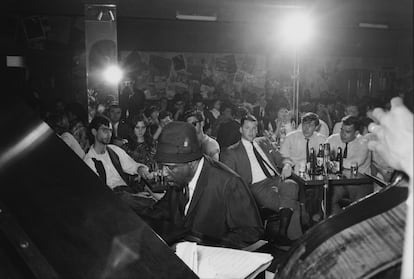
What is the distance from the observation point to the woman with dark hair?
579 cm

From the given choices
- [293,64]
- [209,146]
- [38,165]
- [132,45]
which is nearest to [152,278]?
[38,165]

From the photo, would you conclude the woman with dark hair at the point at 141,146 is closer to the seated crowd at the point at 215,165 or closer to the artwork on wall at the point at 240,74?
the seated crowd at the point at 215,165

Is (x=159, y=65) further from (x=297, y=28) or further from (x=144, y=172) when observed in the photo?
(x=144, y=172)

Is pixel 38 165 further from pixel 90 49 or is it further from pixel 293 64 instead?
pixel 293 64

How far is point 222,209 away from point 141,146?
3.37 m

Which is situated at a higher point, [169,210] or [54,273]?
[54,273]

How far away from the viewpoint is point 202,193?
9.11ft

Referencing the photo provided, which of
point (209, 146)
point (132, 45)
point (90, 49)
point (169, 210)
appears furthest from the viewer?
point (132, 45)

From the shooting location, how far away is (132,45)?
436 inches

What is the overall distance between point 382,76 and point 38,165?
12369 mm

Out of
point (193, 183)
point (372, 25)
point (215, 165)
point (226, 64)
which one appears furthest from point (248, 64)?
point (193, 183)

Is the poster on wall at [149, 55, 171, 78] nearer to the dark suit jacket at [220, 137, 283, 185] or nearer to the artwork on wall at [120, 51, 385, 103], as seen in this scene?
the artwork on wall at [120, 51, 385, 103]

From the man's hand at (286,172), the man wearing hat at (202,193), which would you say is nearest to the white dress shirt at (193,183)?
the man wearing hat at (202,193)

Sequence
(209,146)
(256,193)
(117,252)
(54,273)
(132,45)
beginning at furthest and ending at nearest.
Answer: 1. (132,45)
2. (209,146)
3. (256,193)
4. (117,252)
5. (54,273)
